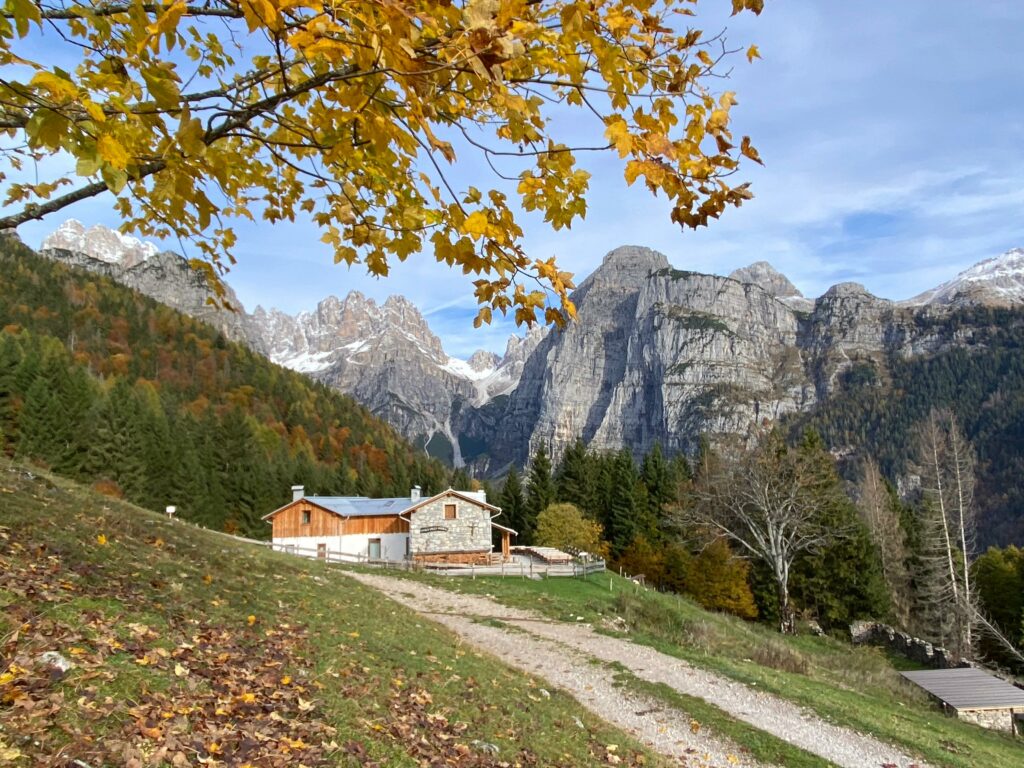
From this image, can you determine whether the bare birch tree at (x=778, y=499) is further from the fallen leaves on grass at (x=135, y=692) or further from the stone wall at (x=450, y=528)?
the fallen leaves on grass at (x=135, y=692)

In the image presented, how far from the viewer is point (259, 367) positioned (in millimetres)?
94188

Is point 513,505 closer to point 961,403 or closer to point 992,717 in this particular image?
point 992,717

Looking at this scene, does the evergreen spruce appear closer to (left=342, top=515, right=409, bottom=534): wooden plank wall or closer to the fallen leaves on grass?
(left=342, top=515, right=409, bottom=534): wooden plank wall

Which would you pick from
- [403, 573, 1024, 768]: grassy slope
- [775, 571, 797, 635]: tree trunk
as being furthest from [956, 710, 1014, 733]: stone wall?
[775, 571, 797, 635]: tree trunk

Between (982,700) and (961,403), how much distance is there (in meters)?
171

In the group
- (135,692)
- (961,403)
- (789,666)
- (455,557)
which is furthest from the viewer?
(961,403)

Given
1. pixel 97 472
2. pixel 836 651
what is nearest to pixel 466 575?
pixel 836 651

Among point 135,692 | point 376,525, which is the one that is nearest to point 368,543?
point 376,525

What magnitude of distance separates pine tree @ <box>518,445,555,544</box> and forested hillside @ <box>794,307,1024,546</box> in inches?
3906

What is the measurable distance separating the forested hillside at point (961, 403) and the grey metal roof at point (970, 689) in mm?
110521

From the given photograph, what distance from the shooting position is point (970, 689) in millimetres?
17484

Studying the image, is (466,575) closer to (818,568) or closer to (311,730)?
(818,568)

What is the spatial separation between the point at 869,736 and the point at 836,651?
18530mm

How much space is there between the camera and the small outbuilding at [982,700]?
16.1 m
